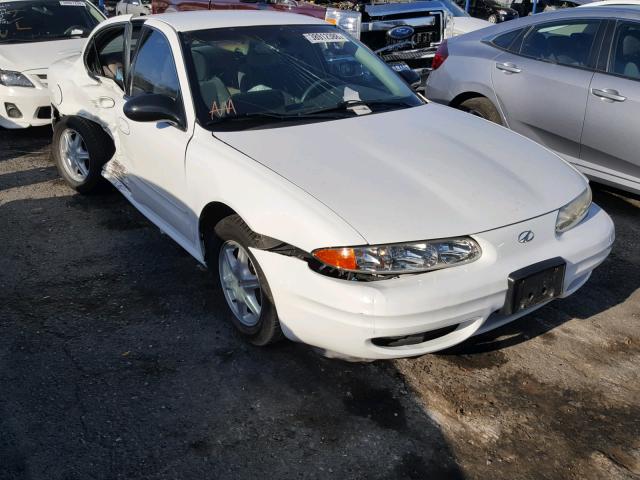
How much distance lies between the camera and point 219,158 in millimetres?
3445

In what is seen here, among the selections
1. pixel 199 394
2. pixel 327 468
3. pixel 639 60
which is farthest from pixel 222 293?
pixel 639 60

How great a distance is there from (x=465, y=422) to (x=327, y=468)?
2.24 ft

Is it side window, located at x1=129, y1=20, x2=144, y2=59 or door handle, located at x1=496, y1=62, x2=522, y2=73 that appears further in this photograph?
door handle, located at x1=496, y1=62, x2=522, y2=73

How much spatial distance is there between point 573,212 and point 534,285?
1.87 feet

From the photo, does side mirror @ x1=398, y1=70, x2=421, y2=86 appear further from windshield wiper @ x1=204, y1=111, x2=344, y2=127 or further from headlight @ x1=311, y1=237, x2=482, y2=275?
headlight @ x1=311, y1=237, x2=482, y2=275

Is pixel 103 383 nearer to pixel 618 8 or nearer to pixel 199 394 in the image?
pixel 199 394

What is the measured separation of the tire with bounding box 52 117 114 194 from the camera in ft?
16.9

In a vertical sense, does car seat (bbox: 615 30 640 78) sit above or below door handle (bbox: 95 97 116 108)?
above

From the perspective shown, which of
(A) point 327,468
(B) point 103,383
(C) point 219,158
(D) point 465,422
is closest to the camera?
(A) point 327,468

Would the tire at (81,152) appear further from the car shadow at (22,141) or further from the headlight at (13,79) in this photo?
the headlight at (13,79)

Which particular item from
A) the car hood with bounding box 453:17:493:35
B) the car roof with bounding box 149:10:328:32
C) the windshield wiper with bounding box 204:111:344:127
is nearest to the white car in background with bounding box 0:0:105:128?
the car roof with bounding box 149:10:328:32

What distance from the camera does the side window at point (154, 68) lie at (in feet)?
13.1

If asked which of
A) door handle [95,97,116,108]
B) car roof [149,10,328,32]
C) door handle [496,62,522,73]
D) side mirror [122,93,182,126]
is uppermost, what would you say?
car roof [149,10,328,32]

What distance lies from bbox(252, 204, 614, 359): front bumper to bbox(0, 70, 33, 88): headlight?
489 centimetres
